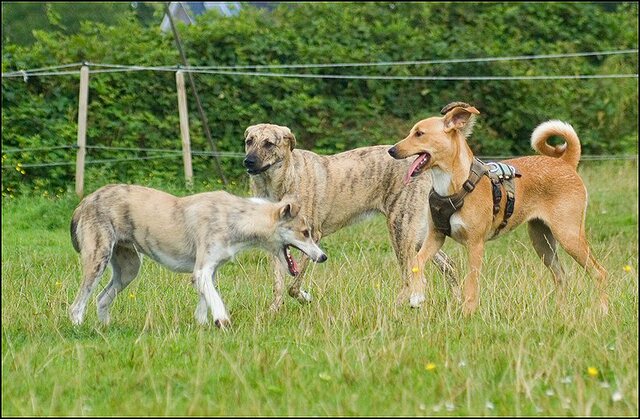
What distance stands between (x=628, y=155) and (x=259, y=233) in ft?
45.6

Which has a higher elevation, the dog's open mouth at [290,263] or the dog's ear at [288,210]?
the dog's ear at [288,210]

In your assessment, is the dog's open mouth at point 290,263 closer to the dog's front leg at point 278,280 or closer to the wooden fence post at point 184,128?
the dog's front leg at point 278,280

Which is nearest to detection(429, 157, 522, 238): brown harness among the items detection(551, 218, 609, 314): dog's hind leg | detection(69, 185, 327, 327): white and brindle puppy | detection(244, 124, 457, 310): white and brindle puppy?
detection(551, 218, 609, 314): dog's hind leg

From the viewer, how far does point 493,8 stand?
24359 millimetres

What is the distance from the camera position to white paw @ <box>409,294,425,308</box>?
8.86 meters

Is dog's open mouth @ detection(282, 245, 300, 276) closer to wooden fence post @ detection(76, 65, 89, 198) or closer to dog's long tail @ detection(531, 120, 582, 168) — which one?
dog's long tail @ detection(531, 120, 582, 168)

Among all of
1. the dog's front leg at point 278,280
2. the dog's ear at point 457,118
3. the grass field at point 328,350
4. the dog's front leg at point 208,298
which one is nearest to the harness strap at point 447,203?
the dog's ear at point 457,118

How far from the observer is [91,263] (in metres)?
9.04

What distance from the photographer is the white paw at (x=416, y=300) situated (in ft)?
29.1

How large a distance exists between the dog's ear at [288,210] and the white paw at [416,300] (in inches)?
45.7

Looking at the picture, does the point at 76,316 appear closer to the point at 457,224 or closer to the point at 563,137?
the point at 457,224

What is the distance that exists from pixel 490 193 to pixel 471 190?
0.71 feet

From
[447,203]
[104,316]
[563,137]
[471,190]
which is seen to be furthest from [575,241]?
[104,316]

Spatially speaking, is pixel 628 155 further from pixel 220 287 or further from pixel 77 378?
pixel 77 378
